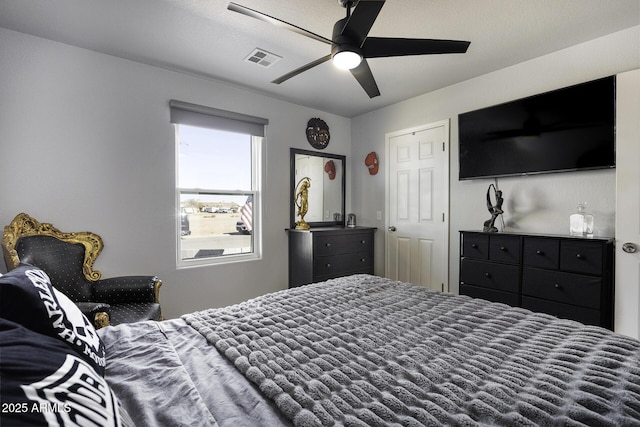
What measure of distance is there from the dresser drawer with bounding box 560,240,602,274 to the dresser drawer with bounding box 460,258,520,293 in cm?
35

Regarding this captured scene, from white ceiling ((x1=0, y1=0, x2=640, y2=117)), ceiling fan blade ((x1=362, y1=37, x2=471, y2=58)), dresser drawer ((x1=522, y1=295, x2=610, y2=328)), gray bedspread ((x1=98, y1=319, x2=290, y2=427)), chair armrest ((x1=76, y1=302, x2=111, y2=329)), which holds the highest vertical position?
white ceiling ((x1=0, y1=0, x2=640, y2=117))

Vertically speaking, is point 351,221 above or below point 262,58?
below

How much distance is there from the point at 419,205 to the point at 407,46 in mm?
2276

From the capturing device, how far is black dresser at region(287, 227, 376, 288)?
352cm

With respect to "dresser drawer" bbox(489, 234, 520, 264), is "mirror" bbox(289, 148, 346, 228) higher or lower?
higher

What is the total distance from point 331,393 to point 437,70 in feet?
10.4

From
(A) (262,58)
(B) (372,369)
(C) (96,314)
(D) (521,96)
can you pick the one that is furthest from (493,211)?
(C) (96,314)

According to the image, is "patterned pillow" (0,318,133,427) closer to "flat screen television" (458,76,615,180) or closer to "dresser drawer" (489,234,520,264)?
"dresser drawer" (489,234,520,264)

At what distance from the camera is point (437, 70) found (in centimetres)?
299

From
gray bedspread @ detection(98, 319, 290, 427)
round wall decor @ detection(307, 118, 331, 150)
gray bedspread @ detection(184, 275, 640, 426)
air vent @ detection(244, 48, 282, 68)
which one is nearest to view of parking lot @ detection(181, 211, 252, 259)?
round wall decor @ detection(307, 118, 331, 150)

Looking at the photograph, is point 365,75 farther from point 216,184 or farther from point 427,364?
point 216,184

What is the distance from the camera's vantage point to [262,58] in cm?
271

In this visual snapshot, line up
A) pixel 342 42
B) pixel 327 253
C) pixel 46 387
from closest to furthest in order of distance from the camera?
1. pixel 46 387
2. pixel 342 42
3. pixel 327 253

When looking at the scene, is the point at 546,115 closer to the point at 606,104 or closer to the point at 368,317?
the point at 606,104
